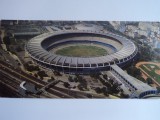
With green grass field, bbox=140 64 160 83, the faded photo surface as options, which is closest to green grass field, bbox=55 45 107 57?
the faded photo surface

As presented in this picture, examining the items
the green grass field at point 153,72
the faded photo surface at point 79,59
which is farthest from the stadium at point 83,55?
the green grass field at point 153,72

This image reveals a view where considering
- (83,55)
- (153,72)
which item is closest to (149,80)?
(153,72)

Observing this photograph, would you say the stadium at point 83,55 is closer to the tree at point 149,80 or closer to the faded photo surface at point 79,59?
the faded photo surface at point 79,59

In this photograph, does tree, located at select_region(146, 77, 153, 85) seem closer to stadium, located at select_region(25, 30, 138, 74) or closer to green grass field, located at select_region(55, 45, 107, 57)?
stadium, located at select_region(25, 30, 138, 74)

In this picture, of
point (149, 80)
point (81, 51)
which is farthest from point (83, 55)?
point (149, 80)

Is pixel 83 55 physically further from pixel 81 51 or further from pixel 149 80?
pixel 149 80

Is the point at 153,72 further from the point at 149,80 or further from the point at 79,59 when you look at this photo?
the point at 79,59

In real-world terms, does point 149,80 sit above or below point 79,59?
below
